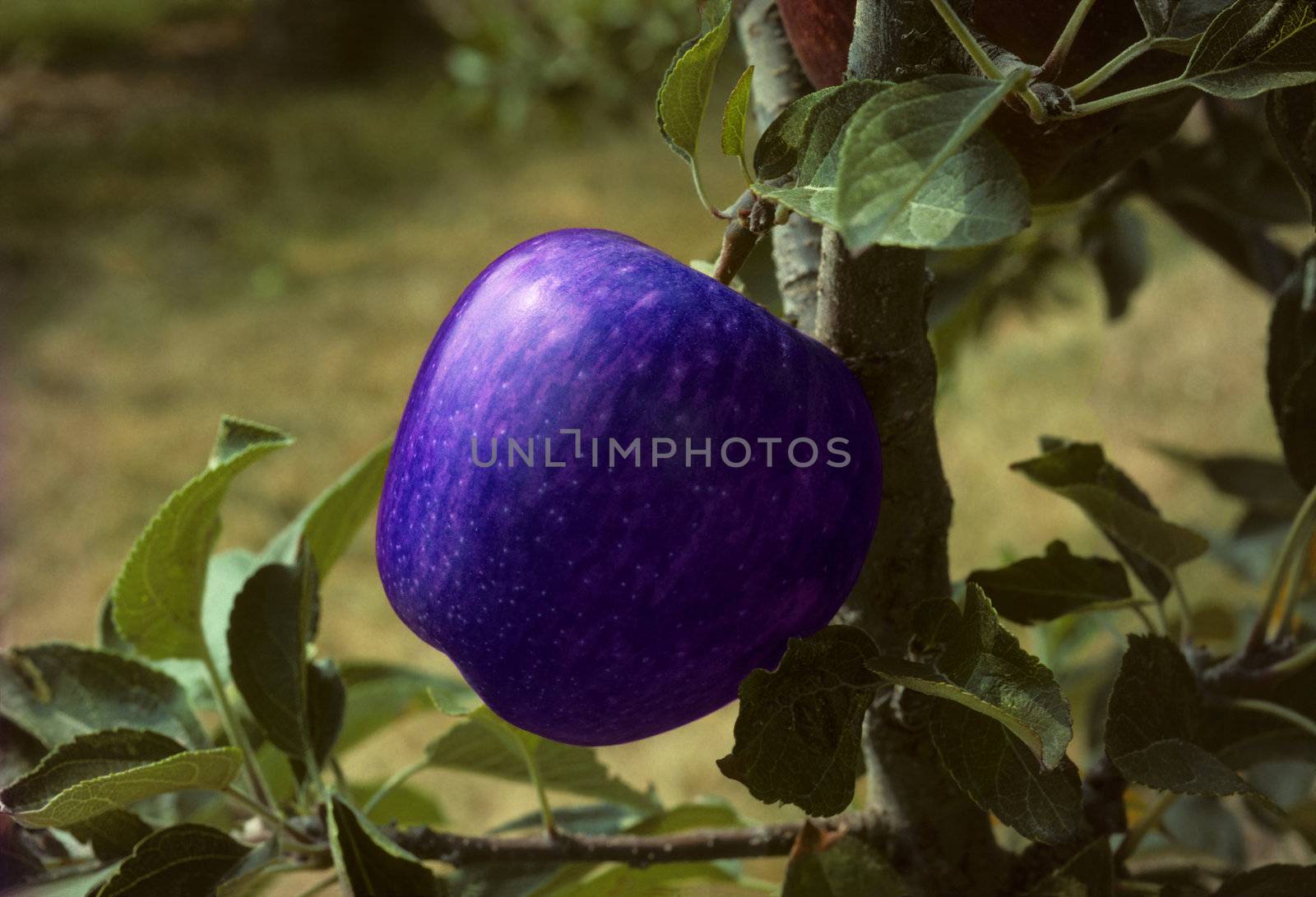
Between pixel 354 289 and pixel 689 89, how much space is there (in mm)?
1621

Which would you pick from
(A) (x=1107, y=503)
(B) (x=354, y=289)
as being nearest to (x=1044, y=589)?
(A) (x=1107, y=503)

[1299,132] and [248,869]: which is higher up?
[1299,132]

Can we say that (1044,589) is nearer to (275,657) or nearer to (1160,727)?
(1160,727)

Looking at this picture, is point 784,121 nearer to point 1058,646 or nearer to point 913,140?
point 913,140

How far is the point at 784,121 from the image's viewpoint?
25cm

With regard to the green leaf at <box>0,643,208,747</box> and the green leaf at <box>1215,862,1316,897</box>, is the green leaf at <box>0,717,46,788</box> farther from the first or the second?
the green leaf at <box>1215,862,1316,897</box>

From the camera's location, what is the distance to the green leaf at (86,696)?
1.25 ft

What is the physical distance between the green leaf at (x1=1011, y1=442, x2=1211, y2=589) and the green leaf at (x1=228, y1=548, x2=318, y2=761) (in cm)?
21

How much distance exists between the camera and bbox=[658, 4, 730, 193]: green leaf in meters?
0.24

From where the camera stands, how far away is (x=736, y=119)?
0.26 meters

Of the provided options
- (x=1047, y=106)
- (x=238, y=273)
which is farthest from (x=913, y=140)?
(x=238, y=273)

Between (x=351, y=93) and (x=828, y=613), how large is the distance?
2.32 metres

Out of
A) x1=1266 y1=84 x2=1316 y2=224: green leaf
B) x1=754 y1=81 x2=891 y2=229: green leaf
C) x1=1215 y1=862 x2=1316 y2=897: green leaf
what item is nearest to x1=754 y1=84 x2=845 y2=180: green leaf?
x1=754 y1=81 x2=891 y2=229: green leaf

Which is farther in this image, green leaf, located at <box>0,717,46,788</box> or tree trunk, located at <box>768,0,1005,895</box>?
green leaf, located at <box>0,717,46,788</box>
